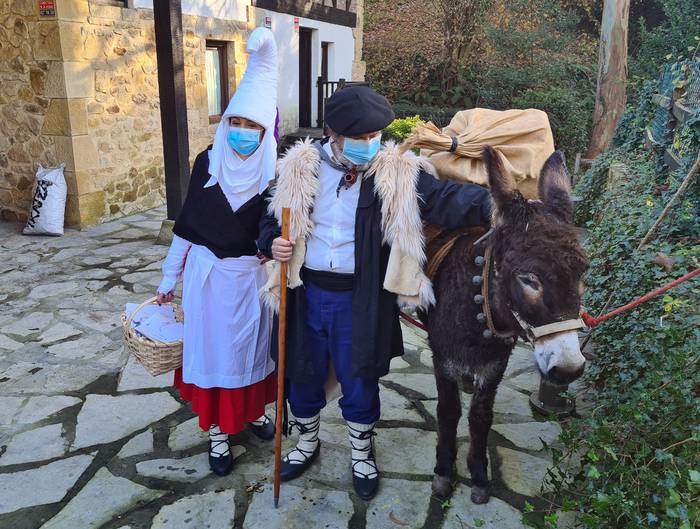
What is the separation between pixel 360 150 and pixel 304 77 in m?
13.0

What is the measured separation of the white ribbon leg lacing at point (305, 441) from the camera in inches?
116

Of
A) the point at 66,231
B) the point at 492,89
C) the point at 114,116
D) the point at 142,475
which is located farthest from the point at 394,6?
the point at 142,475

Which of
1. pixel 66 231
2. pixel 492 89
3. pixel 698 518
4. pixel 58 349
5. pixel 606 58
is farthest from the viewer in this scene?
pixel 492 89

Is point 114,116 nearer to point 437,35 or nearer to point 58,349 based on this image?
point 58,349

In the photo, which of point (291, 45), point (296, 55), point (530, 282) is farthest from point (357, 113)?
point (296, 55)

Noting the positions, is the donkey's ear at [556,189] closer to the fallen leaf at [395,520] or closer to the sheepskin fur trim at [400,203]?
the sheepskin fur trim at [400,203]

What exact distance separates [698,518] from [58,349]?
4.15 meters

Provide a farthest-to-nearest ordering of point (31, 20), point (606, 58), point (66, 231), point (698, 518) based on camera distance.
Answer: point (606, 58), point (66, 231), point (31, 20), point (698, 518)

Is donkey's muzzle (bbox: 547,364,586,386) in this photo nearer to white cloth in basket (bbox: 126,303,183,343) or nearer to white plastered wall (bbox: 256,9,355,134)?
white cloth in basket (bbox: 126,303,183,343)

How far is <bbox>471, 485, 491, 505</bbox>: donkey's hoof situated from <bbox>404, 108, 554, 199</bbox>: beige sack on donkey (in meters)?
1.42

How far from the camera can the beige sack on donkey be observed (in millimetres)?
2453

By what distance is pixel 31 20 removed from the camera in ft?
22.1

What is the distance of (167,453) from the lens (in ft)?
10.2

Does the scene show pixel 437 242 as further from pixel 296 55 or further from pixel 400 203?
pixel 296 55
